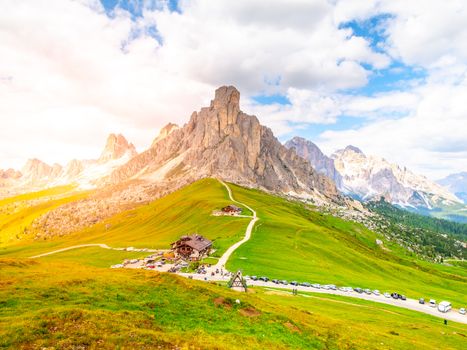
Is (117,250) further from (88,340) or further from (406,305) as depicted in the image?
(88,340)

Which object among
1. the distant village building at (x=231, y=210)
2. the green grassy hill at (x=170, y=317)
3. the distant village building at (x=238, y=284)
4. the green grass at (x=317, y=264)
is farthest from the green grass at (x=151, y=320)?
the distant village building at (x=231, y=210)

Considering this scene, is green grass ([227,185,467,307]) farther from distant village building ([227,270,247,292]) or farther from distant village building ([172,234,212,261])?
distant village building ([227,270,247,292])

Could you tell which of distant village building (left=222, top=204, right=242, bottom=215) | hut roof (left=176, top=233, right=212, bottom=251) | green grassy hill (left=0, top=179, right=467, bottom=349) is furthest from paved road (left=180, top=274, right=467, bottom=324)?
distant village building (left=222, top=204, right=242, bottom=215)

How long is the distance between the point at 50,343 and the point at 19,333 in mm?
2809

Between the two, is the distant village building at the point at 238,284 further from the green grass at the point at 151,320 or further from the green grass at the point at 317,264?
the green grass at the point at 317,264

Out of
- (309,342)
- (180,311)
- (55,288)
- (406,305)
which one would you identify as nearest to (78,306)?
(55,288)

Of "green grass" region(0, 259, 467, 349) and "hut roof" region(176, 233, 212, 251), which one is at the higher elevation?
"green grass" region(0, 259, 467, 349)

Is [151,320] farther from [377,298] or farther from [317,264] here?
[317,264]

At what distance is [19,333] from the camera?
972 inches

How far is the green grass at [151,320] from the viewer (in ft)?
85.1

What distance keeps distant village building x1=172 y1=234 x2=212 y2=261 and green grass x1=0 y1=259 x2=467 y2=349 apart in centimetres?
5647

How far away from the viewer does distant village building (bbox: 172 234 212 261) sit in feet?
352

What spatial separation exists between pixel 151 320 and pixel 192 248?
256ft

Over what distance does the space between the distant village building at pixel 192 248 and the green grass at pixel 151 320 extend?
56465 mm
